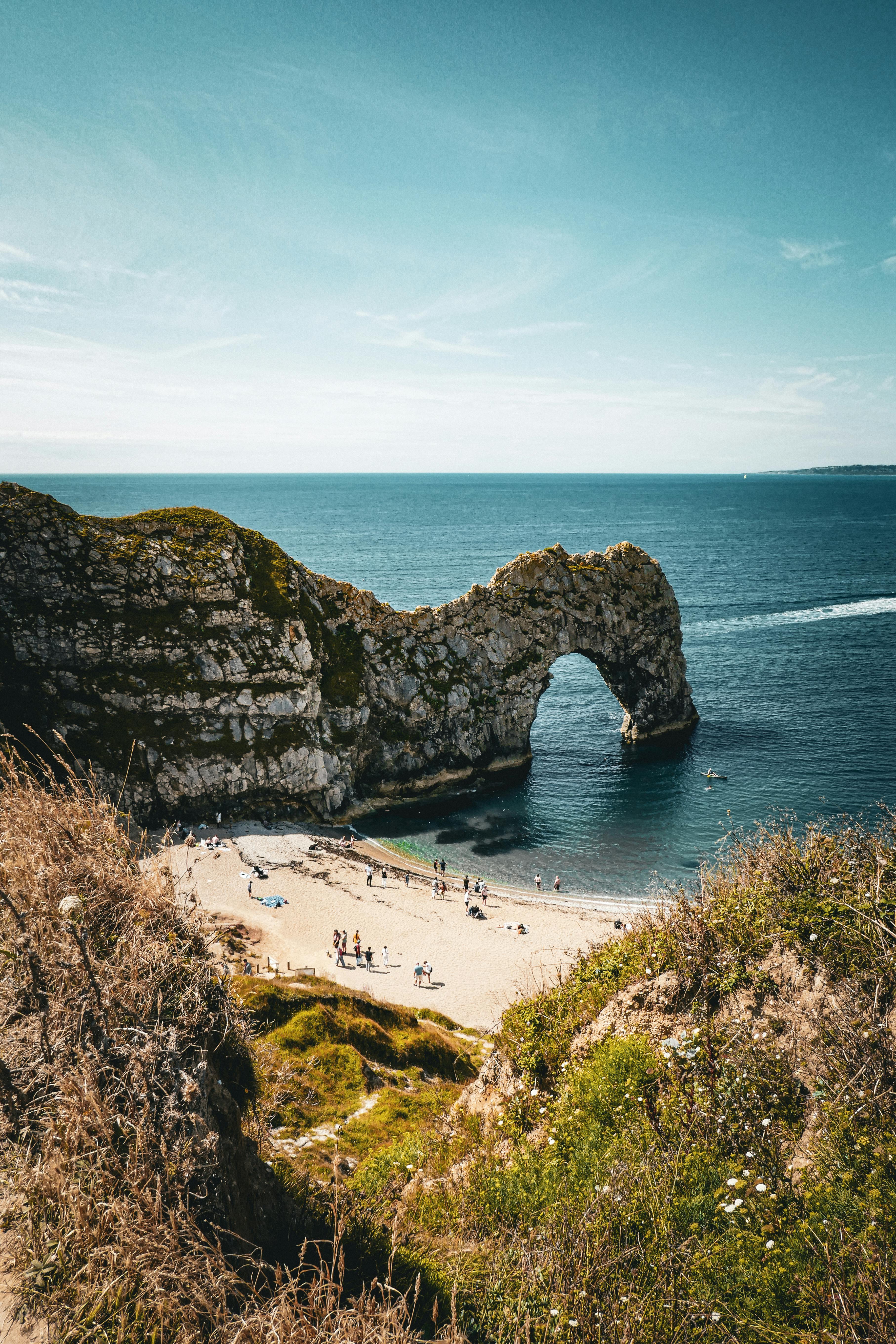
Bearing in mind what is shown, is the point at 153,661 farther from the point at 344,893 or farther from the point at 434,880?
→ the point at 434,880

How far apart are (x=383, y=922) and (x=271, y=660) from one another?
1812 centimetres

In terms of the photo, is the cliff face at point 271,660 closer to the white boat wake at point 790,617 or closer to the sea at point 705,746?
the sea at point 705,746

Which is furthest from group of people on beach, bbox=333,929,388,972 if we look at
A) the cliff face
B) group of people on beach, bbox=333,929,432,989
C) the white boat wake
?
the white boat wake

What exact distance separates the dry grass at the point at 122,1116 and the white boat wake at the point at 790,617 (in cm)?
7671

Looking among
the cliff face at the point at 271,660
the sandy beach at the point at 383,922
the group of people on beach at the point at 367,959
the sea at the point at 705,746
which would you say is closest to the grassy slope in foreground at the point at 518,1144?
the sea at the point at 705,746

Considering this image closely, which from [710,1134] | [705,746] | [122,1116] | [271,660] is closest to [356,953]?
[271,660]

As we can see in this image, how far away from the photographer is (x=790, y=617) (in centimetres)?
8131

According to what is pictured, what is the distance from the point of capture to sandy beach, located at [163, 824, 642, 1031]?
27.4 m

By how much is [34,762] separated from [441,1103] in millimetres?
25239

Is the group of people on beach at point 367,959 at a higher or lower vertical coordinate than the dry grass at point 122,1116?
lower

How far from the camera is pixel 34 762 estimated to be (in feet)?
98.6

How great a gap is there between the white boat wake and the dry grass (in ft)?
252

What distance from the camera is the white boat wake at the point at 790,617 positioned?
257 feet

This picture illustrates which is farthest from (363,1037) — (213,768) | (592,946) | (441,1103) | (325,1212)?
(213,768)
